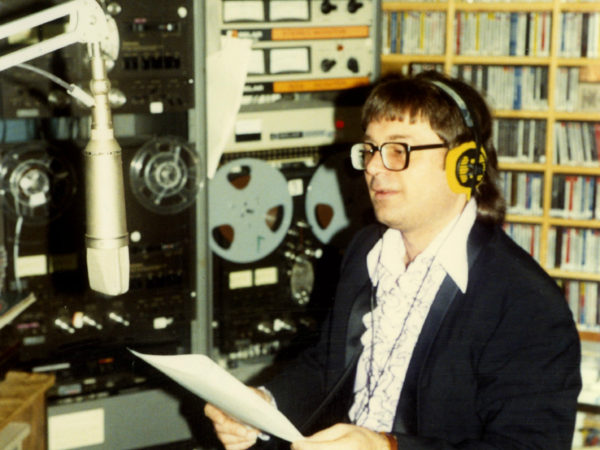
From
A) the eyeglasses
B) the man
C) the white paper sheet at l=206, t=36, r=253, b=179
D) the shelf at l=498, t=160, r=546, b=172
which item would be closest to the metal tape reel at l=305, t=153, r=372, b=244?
the white paper sheet at l=206, t=36, r=253, b=179

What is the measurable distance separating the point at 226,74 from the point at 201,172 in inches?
10.8

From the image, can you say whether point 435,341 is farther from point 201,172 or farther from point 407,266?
point 201,172

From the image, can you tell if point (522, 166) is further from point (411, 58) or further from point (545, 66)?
point (411, 58)

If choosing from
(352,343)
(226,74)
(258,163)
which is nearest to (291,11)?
(226,74)

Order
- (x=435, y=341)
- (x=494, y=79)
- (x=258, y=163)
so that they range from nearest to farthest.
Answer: (x=435, y=341) → (x=258, y=163) → (x=494, y=79)

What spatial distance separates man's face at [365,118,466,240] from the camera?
1479mm

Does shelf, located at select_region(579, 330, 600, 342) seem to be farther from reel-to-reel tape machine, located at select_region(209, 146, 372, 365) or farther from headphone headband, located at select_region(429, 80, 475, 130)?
headphone headband, located at select_region(429, 80, 475, 130)

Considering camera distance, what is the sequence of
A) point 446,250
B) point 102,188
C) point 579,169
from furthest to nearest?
point 579,169
point 446,250
point 102,188

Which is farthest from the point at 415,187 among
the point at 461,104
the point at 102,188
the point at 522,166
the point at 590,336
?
the point at 590,336

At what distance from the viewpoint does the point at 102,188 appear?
88 cm

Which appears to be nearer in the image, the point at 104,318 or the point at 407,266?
the point at 407,266

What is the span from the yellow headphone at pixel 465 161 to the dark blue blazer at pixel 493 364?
98 mm

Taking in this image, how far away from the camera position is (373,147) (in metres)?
1.53

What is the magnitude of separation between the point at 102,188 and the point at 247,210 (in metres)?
1.36
